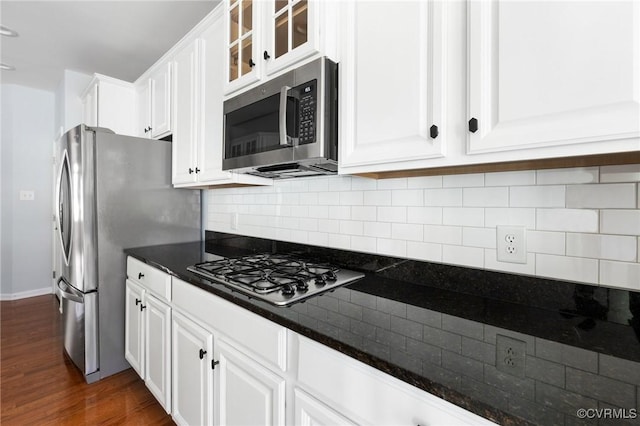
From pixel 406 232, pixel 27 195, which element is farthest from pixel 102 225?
pixel 27 195

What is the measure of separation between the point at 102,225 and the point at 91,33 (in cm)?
180

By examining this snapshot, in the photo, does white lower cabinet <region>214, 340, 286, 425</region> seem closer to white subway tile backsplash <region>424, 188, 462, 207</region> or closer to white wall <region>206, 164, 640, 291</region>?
white wall <region>206, 164, 640, 291</region>

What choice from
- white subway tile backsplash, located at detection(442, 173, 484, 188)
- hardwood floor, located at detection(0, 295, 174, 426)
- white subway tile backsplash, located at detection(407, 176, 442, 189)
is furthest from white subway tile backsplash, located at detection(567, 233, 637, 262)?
hardwood floor, located at detection(0, 295, 174, 426)

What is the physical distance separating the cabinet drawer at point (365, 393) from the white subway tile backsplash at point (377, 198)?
2.35ft

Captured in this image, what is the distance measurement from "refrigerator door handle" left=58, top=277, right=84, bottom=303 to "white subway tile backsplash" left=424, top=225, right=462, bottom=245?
223cm

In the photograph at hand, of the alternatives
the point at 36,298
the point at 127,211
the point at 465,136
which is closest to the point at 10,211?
the point at 36,298

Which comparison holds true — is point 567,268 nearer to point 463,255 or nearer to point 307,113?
point 463,255

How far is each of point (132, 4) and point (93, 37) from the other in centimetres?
77

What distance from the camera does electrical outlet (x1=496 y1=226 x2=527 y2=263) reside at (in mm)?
1007

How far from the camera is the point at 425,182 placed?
1233mm

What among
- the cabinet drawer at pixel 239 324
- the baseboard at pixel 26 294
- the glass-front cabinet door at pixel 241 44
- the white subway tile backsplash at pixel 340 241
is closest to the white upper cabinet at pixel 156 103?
the glass-front cabinet door at pixel 241 44

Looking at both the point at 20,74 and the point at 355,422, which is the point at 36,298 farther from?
the point at 355,422

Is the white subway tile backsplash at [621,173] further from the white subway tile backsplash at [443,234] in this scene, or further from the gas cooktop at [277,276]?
the gas cooktop at [277,276]

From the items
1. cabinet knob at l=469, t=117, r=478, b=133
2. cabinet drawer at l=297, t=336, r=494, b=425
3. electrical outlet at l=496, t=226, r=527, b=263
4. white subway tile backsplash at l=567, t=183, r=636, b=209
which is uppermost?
cabinet knob at l=469, t=117, r=478, b=133
